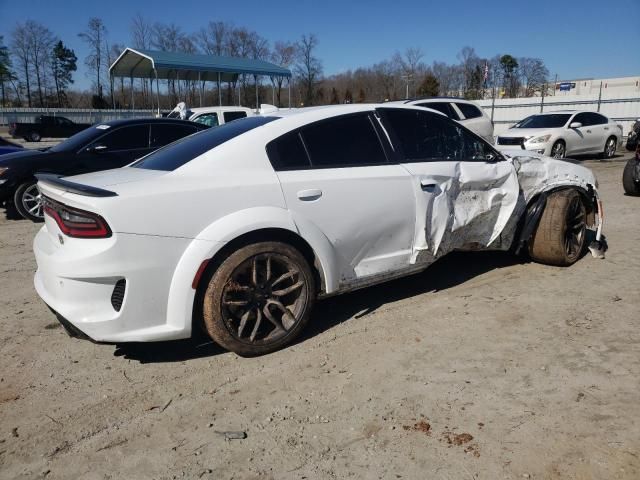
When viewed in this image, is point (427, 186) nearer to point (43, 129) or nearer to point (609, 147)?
point (609, 147)

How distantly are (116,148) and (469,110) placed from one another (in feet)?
25.9

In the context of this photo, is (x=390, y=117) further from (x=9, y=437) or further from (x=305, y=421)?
(x=9, y=437)

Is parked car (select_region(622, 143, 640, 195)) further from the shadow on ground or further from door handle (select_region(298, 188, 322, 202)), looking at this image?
door handle (select_region(298, 188, 322, 202))

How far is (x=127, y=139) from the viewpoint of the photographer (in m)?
8.22

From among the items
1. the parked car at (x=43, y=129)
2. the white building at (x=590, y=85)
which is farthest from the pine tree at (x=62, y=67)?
the white building at (x=590, y=85)

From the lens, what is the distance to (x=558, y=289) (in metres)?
4.55

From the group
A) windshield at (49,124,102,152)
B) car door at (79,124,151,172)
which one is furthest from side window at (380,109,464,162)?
windshield at (49,124,102,152)

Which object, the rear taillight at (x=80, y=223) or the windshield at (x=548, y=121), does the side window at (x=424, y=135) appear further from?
the windshield at (x=548, y=121)

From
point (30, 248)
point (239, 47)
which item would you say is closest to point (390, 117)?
point (30, 248)

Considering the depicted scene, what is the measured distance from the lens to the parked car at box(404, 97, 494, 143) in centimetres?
1145

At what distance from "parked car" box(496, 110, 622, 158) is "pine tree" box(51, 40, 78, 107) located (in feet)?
194

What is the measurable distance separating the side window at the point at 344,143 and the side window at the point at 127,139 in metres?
5.40

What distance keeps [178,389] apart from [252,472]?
36.3 inches

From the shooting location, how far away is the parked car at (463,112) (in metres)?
11.5
